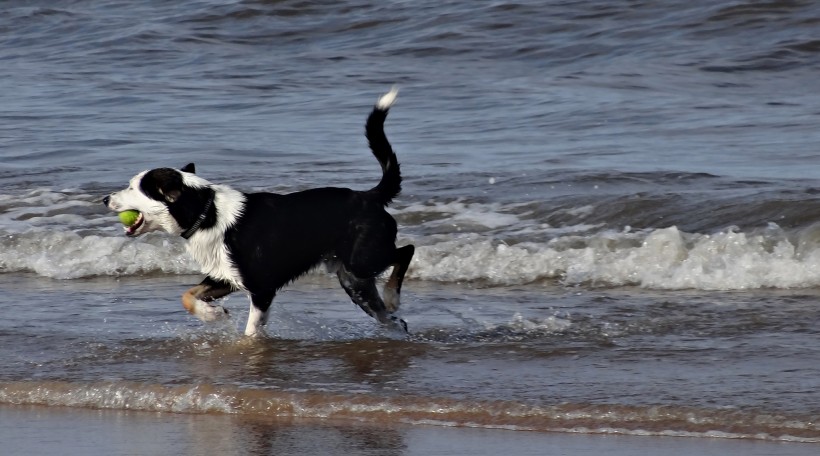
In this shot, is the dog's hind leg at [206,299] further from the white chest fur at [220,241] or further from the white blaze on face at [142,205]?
the white blaze on face at [142,205]

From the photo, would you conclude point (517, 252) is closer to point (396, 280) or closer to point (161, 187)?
point (396, 280)

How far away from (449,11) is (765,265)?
11669 millimetres

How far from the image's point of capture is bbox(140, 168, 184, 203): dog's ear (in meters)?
6.25

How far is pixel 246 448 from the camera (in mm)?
4652

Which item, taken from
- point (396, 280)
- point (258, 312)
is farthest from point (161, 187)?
point (396, 280)

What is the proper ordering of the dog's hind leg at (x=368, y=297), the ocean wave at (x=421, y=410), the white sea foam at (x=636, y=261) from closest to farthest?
1. the ocean wave at (x=421, y=410)
2. the dog's hind leg at (x=368, y=297)
3. the white sea foam at (x=636, y=261)

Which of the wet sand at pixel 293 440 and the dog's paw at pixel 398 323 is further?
the dog's paw at pixel 398 323

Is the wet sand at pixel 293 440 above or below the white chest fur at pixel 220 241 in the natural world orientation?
below

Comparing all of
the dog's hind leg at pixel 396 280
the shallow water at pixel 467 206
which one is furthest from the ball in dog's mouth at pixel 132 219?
the dog's hind leg at pixel 396 280

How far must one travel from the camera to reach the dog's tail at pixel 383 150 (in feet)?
21.0

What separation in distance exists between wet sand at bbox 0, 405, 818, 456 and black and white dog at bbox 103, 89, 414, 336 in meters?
1.29

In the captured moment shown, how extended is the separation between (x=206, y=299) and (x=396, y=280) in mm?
985

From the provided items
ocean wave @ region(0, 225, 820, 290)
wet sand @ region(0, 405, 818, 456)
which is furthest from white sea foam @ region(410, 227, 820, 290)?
wet sand @ region(0, 405, 818, 456)

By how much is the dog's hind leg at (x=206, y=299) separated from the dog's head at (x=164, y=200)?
0.34 meters
